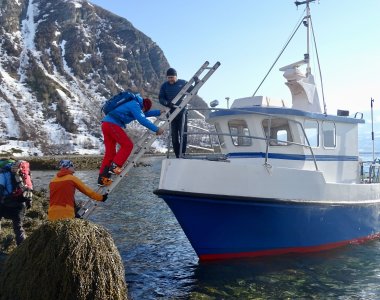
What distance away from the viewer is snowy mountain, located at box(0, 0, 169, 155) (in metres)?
85.8

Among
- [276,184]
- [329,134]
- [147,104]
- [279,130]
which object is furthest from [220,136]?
[147,104]

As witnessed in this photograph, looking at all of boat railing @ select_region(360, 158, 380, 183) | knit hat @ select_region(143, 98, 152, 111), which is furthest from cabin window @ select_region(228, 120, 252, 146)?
boat railing @ select_region(360, 158, 380, 183)

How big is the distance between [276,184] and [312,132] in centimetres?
244

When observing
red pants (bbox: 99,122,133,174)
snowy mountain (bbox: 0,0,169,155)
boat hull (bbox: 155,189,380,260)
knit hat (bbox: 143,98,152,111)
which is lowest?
boat hull (bbox: 155,189,380,260)

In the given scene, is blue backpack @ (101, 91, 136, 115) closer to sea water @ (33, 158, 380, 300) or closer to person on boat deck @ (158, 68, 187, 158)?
person on boat deck @ (158, 68, 187, 158)

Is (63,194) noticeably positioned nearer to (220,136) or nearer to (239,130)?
(239,130)

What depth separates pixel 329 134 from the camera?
1155 centimetres

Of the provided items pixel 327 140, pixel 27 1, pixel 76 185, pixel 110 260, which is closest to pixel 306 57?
pixel 327 140

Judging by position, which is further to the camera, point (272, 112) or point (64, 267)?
point (272, 112)

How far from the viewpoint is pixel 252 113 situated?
9.70m

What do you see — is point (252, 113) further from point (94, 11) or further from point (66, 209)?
point (94, 11)

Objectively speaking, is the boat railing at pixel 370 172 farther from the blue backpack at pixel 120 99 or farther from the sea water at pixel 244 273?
the blue backpack at pixel 120 99

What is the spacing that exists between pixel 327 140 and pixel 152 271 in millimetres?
5824

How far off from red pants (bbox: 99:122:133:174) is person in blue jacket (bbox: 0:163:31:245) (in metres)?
1.64
